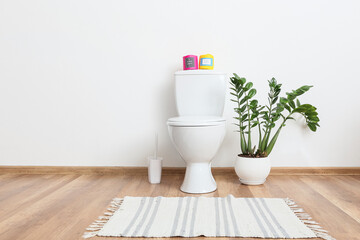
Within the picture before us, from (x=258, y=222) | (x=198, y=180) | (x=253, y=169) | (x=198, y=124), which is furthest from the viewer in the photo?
(x=253, y=169)

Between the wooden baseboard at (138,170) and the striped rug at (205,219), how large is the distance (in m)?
0.62

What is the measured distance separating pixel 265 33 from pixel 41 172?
6.58 feet

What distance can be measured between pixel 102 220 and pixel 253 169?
1012 mm

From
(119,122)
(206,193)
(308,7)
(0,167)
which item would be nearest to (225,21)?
(308,7)

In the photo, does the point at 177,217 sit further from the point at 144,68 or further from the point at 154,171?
the point at 144,68

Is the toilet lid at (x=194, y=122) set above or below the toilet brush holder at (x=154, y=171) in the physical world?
→ above

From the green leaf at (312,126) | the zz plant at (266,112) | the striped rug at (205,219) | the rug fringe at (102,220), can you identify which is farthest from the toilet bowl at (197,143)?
the green leaf at (312,126)

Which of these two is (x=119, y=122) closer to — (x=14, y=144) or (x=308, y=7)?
(x=14, y=144)

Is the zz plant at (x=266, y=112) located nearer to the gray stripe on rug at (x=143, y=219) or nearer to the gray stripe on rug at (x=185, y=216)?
the gray stripe on rug at (x=185, y=216)

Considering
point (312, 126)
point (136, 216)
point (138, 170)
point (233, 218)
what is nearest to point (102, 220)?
point (136, 216)

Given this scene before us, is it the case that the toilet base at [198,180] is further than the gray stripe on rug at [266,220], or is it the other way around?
the toilet base at [198,180]

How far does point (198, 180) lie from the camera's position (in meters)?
1.87

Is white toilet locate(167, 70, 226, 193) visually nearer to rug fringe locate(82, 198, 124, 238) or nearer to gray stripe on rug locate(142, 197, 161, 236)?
gray stripe on rug locate(142, 197, 161, 236)

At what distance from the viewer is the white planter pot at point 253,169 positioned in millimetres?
2010
